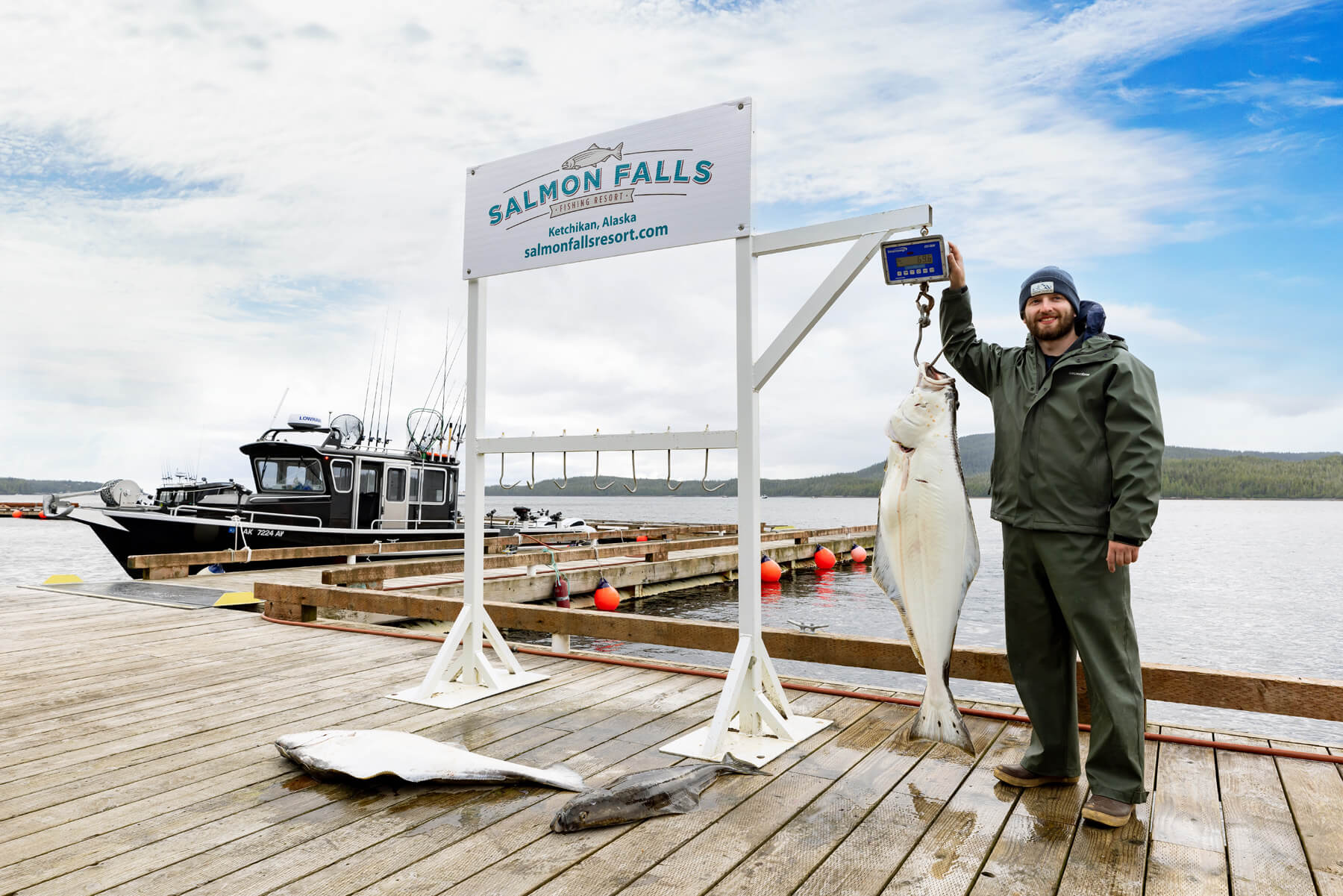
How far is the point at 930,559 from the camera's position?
2.93 metres

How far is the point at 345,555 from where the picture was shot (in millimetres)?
13828

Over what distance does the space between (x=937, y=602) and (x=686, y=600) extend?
44.9 ft

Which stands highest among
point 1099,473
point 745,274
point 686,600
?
point 745,274

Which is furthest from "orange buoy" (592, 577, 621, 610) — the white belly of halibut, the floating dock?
the white belly of halibut

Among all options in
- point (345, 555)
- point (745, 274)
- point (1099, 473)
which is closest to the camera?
point (1099, 473)

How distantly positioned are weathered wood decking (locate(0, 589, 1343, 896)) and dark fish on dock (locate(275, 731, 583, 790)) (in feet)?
0.22

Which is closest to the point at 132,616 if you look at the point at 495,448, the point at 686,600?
the point at 495,448

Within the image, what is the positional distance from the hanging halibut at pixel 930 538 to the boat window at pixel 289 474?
13.5 metres

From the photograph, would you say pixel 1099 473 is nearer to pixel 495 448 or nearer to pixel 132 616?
pixel 495 448

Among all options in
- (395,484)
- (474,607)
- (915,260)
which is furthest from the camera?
(395,484)

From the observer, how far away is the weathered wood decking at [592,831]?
2299mm

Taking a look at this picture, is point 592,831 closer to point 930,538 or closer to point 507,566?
point 930,538

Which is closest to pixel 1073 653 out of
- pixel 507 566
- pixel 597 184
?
pixel 597 184

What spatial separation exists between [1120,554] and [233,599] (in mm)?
8640
